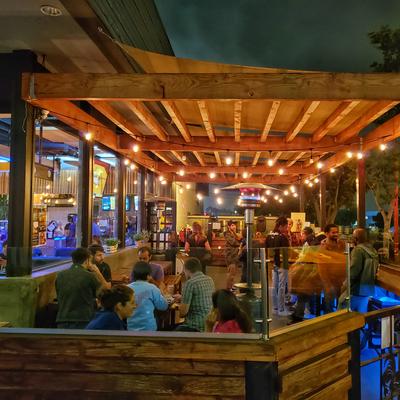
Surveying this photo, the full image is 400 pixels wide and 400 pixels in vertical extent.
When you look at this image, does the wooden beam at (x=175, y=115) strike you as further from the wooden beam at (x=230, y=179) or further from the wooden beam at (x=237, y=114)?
the wooden beam at (x=230, y=179)

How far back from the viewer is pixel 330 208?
2994cm

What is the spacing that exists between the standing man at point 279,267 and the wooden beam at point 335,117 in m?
1.99

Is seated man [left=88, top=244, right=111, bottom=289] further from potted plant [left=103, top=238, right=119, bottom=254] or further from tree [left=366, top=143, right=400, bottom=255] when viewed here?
tree [left=366, top=143, right=400, bottom=255]

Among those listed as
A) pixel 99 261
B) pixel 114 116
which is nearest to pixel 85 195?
pixel 114 116

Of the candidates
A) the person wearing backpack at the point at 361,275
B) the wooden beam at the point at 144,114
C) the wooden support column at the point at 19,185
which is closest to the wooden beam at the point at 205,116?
the wooden beam at the point at 144,114

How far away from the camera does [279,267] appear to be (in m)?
4.41

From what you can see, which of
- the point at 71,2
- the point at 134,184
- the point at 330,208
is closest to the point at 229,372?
the point at 71,2

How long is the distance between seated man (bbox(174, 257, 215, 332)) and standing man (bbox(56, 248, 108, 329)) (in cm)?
101

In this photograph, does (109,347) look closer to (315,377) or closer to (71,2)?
(315,377)

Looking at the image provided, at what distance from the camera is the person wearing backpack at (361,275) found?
17.6 ft

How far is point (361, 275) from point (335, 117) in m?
2.89

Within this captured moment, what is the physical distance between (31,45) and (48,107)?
850 mm

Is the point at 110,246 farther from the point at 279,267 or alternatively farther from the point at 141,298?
the point at 279,267

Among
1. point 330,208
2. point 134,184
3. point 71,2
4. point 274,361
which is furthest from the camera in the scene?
point 330,208
